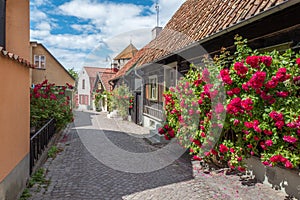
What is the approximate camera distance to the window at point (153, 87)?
12043 mm

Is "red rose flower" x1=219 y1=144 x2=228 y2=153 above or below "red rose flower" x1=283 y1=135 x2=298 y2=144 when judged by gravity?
below

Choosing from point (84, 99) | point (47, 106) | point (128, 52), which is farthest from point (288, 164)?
point (84, 99)

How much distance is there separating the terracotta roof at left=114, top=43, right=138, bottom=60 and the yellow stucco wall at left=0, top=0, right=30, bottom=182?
84.0ft

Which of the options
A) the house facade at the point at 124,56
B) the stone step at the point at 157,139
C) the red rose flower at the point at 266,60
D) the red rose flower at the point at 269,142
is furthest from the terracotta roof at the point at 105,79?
the red rose flower at the point at 269,142

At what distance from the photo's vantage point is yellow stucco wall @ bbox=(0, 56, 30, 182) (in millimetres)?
3045

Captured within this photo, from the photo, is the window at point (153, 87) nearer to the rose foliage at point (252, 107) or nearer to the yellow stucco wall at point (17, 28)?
the rose foliage at point (252, 107)

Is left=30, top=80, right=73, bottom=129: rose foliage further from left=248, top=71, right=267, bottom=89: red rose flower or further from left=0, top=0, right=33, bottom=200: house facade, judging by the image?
left=248, top=71, right=267, bottom=89: red rose flower

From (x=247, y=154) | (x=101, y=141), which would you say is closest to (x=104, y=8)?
(x=101, y=141)

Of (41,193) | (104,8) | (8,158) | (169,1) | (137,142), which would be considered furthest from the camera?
(169,1)

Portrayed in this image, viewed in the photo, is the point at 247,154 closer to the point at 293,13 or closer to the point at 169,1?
the point at 293,13

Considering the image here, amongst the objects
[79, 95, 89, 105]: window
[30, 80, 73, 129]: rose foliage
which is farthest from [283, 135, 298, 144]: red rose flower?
[79, 95, 89, 105]: window

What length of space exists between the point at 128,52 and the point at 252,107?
28933 mm

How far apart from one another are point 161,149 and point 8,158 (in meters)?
5.17

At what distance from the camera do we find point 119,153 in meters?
7.38
